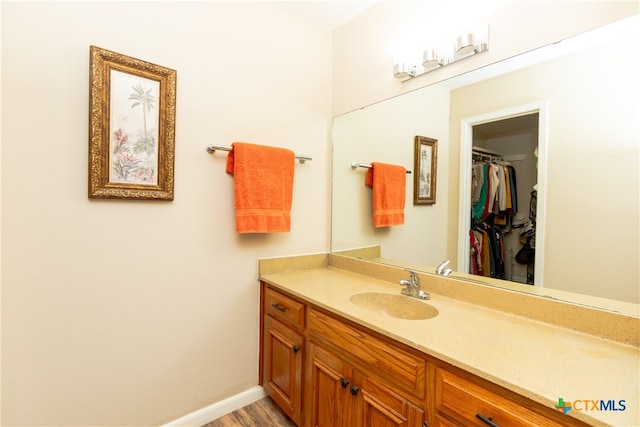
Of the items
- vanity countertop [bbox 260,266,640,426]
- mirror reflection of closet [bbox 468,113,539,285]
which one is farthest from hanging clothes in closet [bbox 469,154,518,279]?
vanity countertop [bbox 260,266,640,426]

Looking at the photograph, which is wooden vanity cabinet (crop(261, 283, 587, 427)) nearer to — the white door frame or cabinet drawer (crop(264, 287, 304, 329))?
cabinet drawer (crop(264, 287, 304, 329))

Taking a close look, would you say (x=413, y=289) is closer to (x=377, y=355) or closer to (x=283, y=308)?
(x=377, y=355)

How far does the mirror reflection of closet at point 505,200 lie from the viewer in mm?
1203

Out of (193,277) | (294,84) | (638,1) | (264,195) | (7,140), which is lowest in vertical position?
(193,277)

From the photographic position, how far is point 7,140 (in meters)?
1.09

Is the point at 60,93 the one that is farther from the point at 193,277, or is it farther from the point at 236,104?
the point at 193,277

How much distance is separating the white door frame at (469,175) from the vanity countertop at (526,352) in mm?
244

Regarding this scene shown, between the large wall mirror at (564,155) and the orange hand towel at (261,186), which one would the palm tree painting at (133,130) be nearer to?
the orange hand towel at (261,186)

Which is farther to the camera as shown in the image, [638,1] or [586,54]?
[586,54]

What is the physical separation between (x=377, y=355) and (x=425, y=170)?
1032 mm

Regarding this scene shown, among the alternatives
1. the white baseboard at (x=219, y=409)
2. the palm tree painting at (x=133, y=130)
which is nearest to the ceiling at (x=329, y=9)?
the palm tree painting at (x=133, y=130)

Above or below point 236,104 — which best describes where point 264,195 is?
below

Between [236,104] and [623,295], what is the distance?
186 cm

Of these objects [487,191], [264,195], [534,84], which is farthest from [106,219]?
[534,84]
